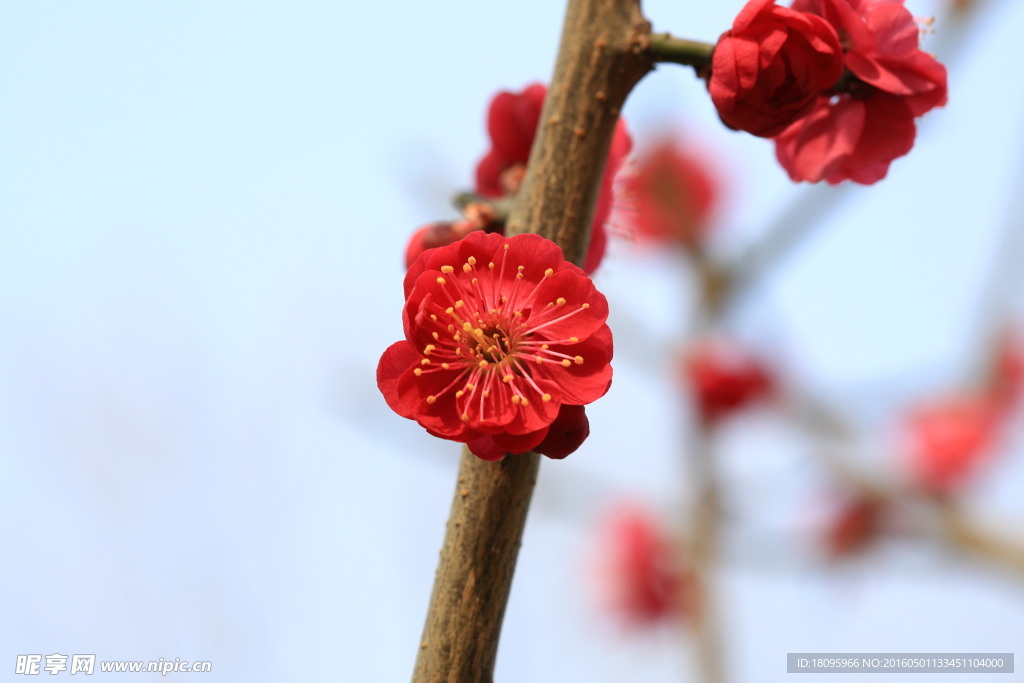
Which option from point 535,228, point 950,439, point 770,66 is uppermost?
point 950,439

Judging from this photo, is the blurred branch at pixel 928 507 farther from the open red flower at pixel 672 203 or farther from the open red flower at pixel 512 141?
the open red flower at pixel 512 141

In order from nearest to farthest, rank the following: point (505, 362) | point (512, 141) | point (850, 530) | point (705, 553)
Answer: point (505, 362), point (512, 141), point (705, 553), point (850, 530)

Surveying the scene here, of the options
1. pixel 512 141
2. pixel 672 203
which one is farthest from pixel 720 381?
pixel 512 141

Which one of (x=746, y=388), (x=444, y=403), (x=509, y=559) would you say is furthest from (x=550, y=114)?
(x=746, y=388)

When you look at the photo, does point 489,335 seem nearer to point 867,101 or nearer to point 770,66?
point 770,66

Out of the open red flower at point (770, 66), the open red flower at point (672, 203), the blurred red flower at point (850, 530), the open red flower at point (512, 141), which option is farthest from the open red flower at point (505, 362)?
the blurred red flower at point (850, 530)

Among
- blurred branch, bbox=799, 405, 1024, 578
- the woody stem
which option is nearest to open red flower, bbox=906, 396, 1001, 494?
blurred branch, bbox=799, 405, 1024, 578
